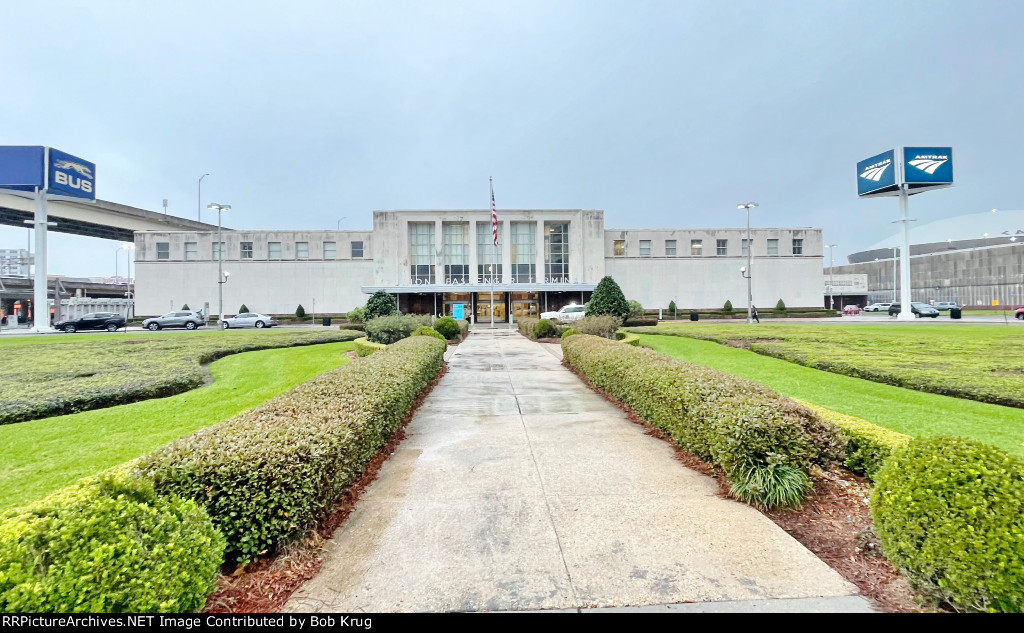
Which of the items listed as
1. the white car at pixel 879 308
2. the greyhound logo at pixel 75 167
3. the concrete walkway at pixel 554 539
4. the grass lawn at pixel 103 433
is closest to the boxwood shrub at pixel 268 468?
the concrete walkway at pixel 554 539

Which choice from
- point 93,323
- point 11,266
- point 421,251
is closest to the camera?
point 93,323

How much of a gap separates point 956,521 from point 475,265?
4753cm

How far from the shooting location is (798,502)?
4.45 metres

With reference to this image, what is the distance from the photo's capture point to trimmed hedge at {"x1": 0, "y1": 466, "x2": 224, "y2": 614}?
1.99 meters

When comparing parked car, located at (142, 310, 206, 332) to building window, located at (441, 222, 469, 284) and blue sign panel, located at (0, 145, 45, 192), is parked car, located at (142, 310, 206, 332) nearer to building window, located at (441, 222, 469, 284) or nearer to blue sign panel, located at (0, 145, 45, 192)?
blue sign panel, located at (0, 145, 45, 192)

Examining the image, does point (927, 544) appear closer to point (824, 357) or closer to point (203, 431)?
point (203, 431)

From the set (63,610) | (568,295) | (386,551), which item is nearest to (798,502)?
(386,551)

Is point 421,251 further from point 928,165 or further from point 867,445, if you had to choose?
point 928,165

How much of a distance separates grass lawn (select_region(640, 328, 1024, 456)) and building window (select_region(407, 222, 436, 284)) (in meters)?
39.8

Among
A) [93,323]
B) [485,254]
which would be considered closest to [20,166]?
[93,323]

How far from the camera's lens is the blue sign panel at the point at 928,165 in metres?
45.3

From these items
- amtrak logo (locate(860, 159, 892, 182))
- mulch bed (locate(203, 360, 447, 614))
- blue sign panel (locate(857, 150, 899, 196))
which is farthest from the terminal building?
mulch bed (locate(203, 360, 447, 614))

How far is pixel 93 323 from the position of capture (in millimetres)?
37781

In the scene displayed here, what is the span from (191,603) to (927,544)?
426 cm
